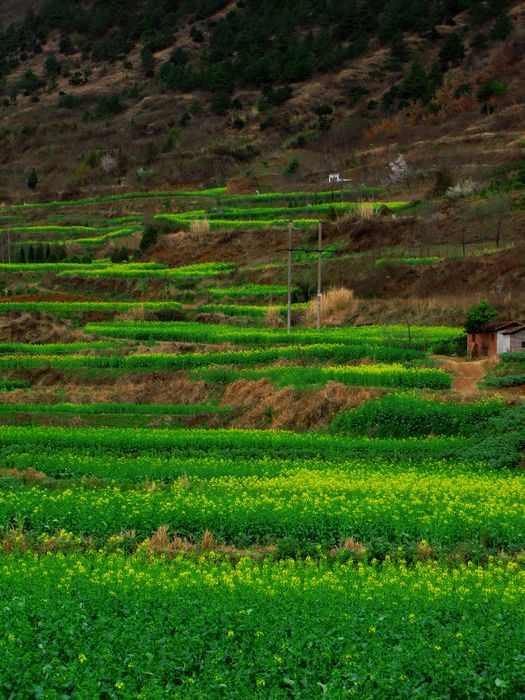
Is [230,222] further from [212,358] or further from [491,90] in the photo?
[491,90]

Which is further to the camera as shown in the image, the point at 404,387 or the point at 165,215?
the point at 165,215

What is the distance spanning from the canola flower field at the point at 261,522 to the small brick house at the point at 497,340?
68.3 inches

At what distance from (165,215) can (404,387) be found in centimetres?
4423

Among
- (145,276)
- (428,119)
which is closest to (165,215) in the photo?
(145,276)

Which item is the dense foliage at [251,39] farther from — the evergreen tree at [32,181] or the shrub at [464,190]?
the shrub at [464,190]

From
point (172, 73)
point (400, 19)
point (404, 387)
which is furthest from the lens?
point (172, 73)

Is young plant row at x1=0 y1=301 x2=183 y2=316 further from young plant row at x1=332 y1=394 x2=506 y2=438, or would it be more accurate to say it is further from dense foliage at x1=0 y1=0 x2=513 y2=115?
dense foliage at x1=0 y1=0 x2=513 y2=115

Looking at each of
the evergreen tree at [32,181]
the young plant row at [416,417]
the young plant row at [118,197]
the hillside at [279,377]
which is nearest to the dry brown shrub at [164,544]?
the hillside at [279,377]

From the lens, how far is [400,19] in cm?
10888

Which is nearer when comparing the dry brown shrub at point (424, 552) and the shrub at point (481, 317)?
the dry brown shrub at point (424, 552)

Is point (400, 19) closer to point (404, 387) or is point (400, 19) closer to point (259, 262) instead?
point (259, 262)

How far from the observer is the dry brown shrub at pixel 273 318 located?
157 feet

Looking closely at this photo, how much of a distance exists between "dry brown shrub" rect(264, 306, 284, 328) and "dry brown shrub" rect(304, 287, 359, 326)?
145 centimetres

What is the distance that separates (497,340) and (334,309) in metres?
14.7
